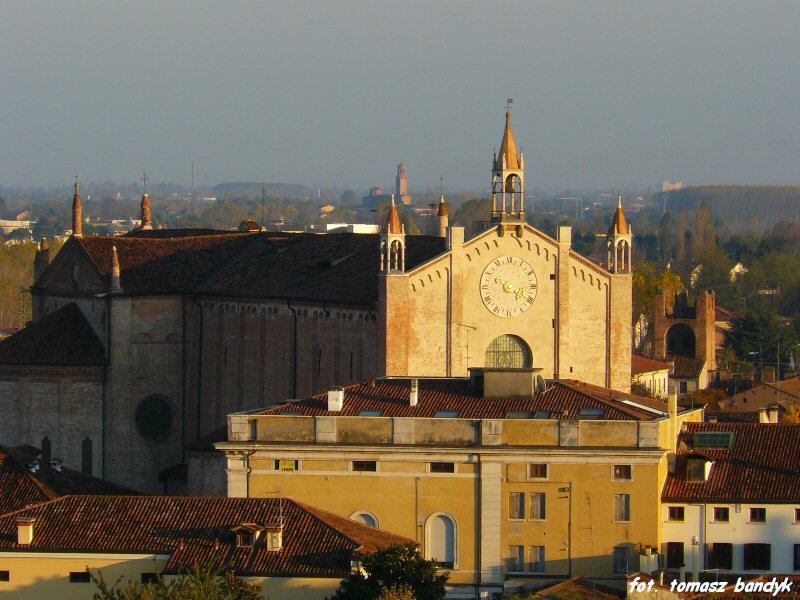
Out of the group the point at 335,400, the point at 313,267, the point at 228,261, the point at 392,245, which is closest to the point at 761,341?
the point at 228,261

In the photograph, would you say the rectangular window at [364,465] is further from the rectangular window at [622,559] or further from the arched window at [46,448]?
the arched window at [46,448]

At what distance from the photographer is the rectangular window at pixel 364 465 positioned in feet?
169

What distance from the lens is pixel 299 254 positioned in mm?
70000

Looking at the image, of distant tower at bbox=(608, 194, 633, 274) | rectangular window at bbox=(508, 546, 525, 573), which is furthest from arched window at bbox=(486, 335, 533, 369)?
rectangular window at bbox=(508, 546, 525, 573)

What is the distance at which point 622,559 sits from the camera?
50.5 metres

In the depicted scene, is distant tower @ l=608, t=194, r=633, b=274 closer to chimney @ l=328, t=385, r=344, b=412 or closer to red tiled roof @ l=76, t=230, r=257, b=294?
chimney @ l=328, t=385, r=344, b=412

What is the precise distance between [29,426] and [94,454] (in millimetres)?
1916

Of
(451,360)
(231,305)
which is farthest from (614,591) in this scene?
(231,305)

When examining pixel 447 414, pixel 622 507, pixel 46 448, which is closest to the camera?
pixel 622 507

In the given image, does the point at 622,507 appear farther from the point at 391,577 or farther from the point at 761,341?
the point at 761,341

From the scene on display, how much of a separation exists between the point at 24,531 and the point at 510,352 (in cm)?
1916

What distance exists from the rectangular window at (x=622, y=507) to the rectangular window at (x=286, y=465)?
668 cm

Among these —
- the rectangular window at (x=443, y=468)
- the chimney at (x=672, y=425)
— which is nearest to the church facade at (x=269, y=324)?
the chimney at (x=672, y=425)

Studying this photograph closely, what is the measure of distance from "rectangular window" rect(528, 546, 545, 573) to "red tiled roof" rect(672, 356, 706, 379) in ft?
186
